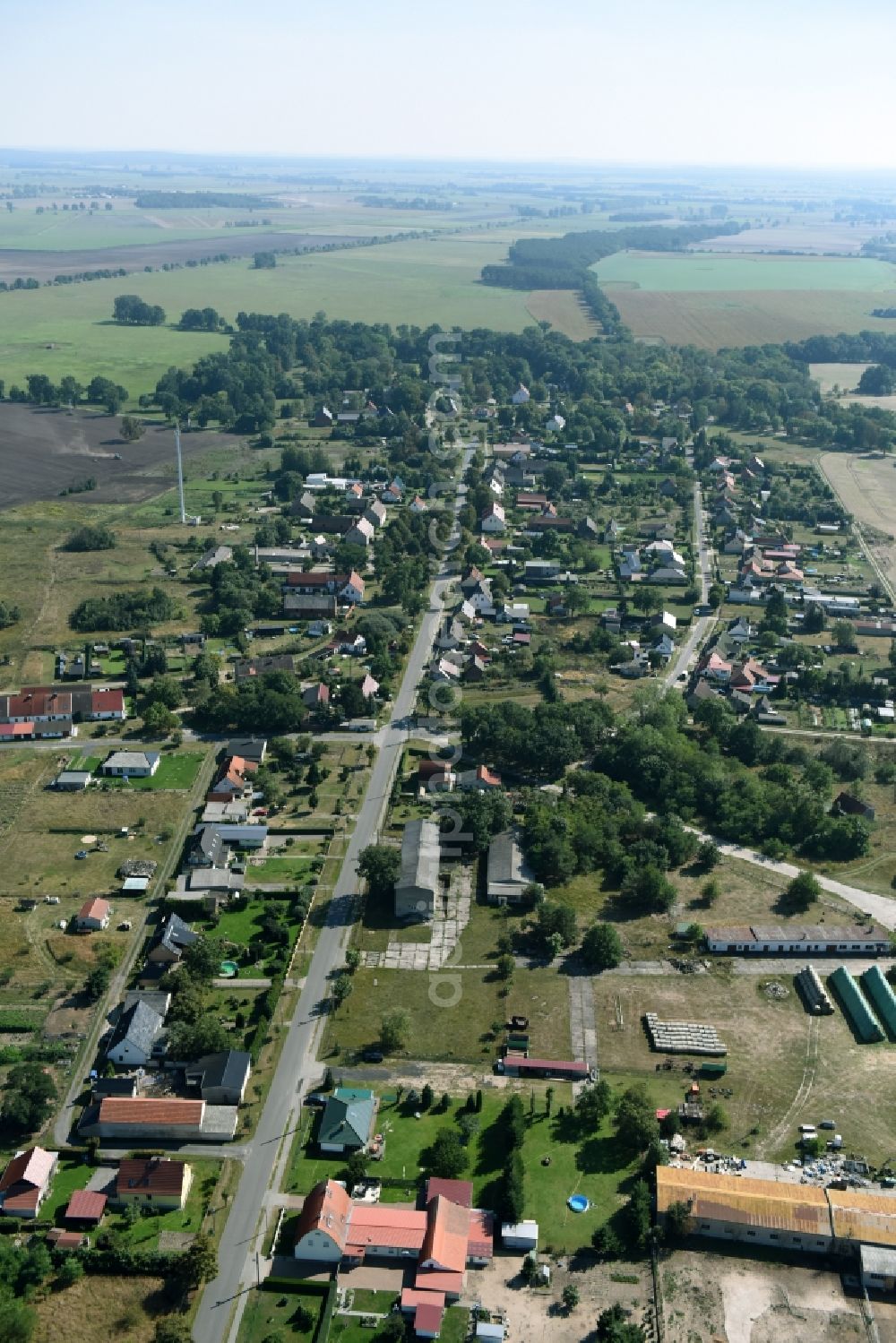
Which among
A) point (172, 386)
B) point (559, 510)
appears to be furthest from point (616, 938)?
point (172, 386)

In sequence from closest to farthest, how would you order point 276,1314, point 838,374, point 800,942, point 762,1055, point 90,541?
point 276,1314 < point 762,1055 < point 800,942 < point 90,541 < point 838,374

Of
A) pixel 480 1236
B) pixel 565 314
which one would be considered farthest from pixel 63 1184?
pixel 565 314

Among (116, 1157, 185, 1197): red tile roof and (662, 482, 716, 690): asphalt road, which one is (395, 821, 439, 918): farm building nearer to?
(116, 1157, 185, 1197): red tile roof

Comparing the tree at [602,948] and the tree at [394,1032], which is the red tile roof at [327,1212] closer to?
the tree at [394,1032]

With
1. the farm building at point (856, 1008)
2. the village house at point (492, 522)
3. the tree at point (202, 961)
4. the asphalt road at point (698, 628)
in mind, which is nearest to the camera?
the farm building at point (856, 1008)

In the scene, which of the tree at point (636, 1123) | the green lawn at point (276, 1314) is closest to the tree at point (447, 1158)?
the green lawn at point (276, 1314)

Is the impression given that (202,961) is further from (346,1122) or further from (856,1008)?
(856,1008)
